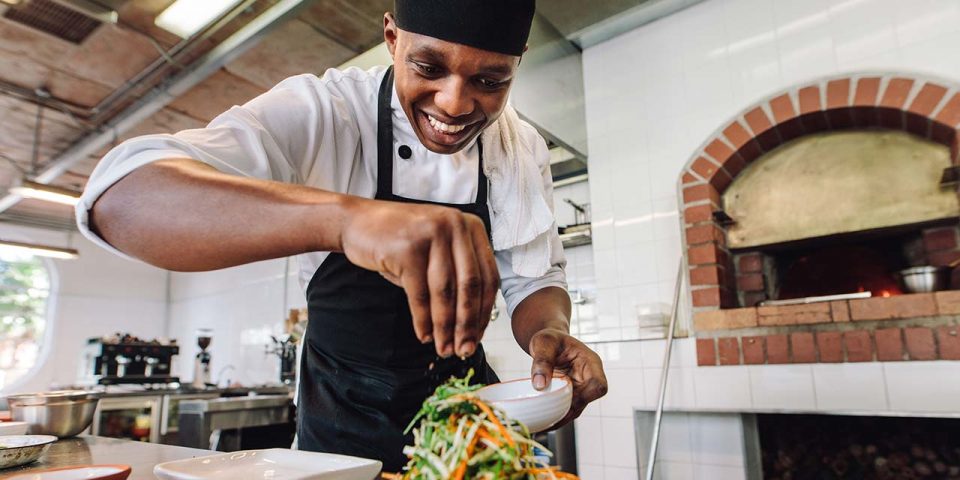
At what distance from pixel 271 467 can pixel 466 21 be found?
2.60ft

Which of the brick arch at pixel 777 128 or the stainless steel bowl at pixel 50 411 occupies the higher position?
the brick arch at pixel 777 128

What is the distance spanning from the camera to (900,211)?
117 inches

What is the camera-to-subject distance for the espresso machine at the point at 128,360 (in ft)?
16.9

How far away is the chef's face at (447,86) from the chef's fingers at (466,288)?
0.52 metres

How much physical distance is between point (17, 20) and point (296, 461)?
4471 millimetres

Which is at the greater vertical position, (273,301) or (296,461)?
(273,301)

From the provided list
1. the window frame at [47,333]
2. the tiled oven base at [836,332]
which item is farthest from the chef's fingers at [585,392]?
the window frame at [47,333]

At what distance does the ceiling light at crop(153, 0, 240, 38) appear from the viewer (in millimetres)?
3123

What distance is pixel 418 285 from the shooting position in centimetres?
58

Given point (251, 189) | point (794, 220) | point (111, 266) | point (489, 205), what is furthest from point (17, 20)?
point (111, 266)

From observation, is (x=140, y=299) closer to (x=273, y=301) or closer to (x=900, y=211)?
(x=273, y=301)

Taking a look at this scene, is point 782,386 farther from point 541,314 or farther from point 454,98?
point 454,98

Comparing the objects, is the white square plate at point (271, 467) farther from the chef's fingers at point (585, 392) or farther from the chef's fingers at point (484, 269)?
the chef's fingers at point (585, 392)

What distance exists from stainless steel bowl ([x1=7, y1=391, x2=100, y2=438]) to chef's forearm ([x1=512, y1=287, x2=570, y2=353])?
123 centimetres
